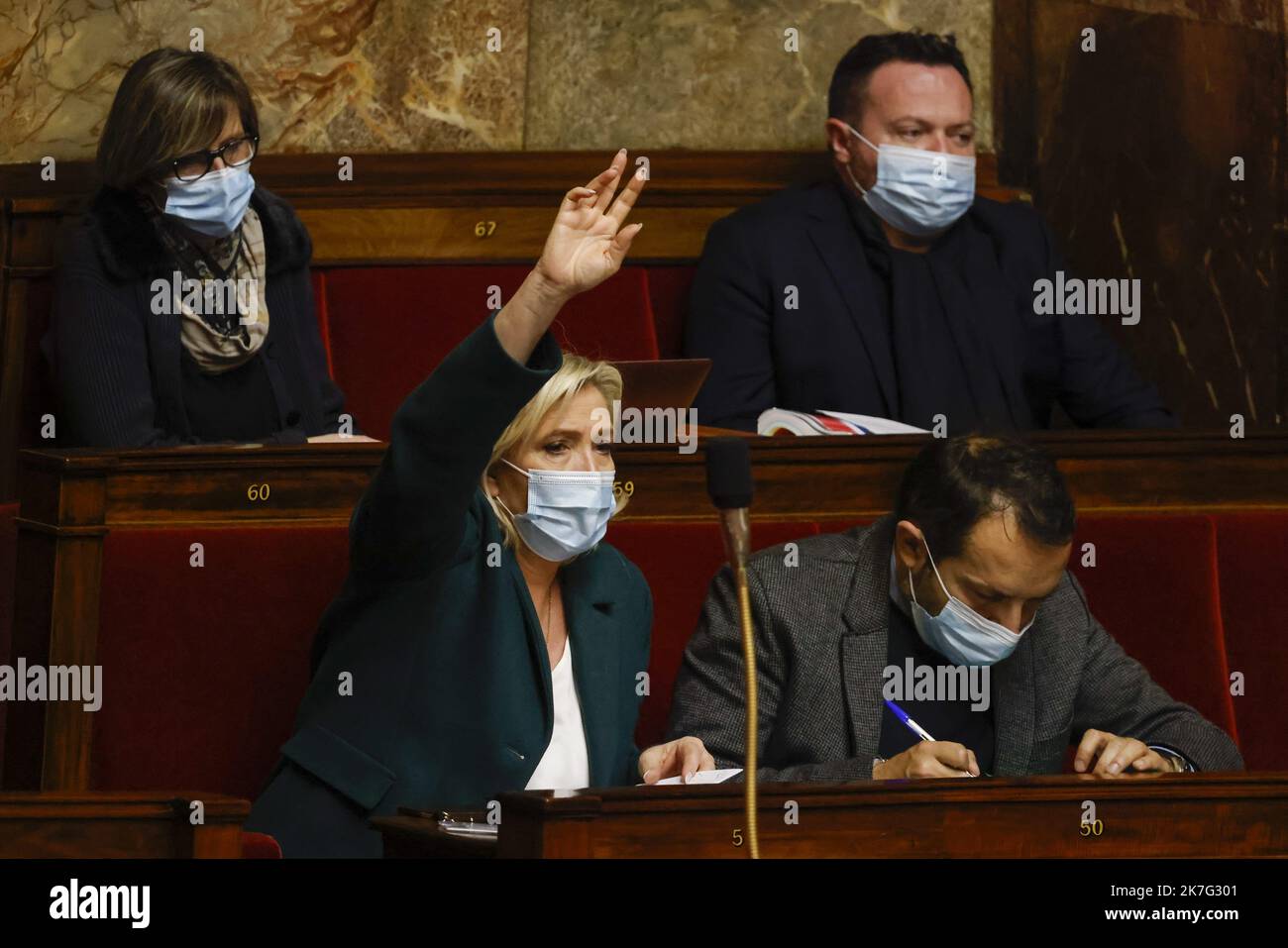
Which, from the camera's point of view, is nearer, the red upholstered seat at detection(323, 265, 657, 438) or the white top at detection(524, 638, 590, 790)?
the white top at detection(524, 638, 590, 790)

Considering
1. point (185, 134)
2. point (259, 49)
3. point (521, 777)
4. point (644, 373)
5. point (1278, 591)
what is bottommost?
point (521, 777)

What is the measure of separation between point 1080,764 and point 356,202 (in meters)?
2.18

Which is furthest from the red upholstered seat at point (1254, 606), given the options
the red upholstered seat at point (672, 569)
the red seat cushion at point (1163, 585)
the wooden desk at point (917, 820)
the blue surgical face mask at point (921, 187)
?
the wooden desk at point (917, 820)

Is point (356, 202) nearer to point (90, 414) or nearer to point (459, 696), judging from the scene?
point (90, 414)

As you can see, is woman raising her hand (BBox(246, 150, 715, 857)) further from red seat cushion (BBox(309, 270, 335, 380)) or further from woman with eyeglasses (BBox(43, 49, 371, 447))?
red seat cushion (BBox(309, 270, 335, 380))

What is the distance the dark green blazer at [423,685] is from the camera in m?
2.44

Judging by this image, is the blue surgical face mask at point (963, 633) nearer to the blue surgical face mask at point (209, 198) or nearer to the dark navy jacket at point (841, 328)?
the dark navy jacket at point (841, 328)

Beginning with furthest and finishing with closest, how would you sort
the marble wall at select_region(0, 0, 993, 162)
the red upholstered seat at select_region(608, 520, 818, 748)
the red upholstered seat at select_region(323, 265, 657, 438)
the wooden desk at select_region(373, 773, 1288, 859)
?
the marble wall at select_region(0, 0, 993, 162) → the red upholstered seat at select_region(323, 265, 657, 438) → the red upholstered seat at select_region(608, 520, 818, 748) → the wooden desk at select_region(373, 773, 1288, 859)

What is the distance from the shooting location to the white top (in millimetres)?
2537

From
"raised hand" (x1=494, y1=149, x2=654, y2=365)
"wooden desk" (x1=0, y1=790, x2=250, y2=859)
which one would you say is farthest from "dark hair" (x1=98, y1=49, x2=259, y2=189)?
"wooden desk" (x1=0, y1=790, x2=250, y2=859)

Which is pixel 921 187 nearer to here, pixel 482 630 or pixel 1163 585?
pixel 1163 585

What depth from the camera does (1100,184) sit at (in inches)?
171

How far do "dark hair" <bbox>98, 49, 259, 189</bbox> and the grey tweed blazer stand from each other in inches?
47.6

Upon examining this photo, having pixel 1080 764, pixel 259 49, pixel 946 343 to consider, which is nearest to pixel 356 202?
pixel 259 49
